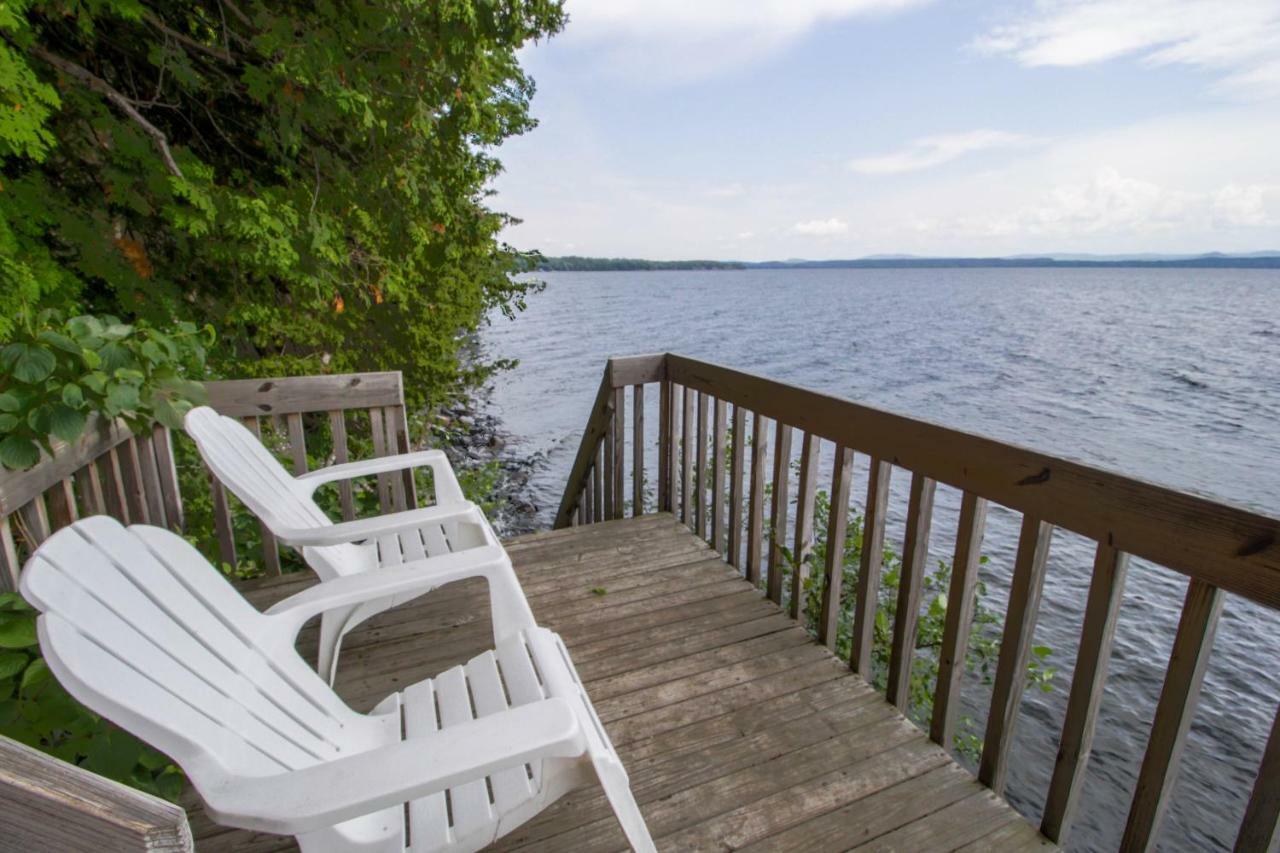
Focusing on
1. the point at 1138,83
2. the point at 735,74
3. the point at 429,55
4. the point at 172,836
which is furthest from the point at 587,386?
the point at 172,836

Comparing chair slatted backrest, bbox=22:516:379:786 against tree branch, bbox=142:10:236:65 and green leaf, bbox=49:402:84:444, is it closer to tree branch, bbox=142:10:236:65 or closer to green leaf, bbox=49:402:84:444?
green leaf, bbox=49:402:84:444

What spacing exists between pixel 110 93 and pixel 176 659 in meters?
2.95

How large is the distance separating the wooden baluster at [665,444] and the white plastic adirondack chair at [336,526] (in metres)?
1.12

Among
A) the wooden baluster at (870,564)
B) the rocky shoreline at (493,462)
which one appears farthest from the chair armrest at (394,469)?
the rocky shoreline at (493,462)

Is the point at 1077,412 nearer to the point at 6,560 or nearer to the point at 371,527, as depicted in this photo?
the point at 371,527

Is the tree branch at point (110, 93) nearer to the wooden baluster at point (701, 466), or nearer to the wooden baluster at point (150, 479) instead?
the wooden baluster at point (150, 479)

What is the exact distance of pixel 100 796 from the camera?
46 cm

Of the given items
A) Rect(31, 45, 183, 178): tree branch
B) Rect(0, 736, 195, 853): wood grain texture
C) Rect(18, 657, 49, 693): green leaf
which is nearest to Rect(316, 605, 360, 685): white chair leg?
Rect(18, 657, 49, 693): green leaf

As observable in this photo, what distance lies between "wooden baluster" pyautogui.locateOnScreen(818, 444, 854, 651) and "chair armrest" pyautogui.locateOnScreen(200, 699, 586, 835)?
1.23 m

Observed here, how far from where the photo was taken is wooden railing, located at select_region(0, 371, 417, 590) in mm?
1543

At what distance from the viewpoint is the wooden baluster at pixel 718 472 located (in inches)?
103

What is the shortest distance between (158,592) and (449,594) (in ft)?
4.50

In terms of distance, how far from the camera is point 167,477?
2.25m

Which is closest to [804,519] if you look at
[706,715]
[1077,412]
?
[706,715]
